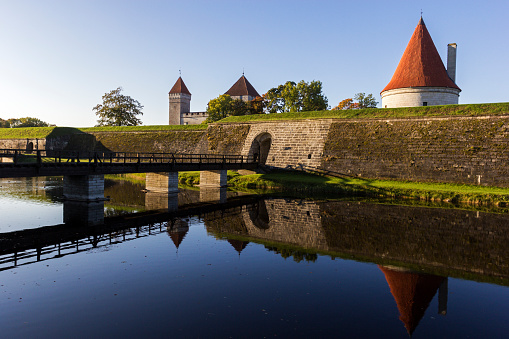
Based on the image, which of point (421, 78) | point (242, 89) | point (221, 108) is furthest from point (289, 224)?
point (242, 89)

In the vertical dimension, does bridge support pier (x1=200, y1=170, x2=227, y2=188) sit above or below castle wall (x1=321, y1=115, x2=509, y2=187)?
below

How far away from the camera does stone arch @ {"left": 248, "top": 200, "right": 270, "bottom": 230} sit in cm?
1623

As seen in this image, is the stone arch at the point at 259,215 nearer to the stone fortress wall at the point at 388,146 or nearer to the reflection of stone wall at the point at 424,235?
the reflection of stone wall at the point at 424,235

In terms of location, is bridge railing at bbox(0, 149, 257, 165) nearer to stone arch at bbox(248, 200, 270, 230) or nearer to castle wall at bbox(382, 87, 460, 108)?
stone arch at bbox(248, 200, 270, 230)

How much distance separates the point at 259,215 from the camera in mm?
18375

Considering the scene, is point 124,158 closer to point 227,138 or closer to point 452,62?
point 227,138

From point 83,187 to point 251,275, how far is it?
13.2 m

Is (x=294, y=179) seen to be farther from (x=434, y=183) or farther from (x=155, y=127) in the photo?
(x=155, y=127)

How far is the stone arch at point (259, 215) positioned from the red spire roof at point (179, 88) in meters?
58.0

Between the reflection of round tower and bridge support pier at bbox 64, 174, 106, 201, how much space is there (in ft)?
100

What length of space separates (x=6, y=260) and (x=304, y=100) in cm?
4705

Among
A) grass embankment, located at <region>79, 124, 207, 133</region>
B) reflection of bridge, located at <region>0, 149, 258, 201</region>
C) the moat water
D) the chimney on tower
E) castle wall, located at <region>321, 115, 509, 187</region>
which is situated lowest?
the moat water

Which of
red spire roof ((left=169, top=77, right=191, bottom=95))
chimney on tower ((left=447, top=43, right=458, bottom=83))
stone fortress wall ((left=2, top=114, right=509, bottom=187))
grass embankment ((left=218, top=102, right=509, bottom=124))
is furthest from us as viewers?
red spire roof ((left=169, top=77, right=191, bottom=95))

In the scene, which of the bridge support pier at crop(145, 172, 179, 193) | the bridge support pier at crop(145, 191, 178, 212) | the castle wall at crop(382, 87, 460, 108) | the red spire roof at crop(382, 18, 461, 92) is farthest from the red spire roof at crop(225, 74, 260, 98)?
the bridge support pier at crop(145, 191, 178, 212)
